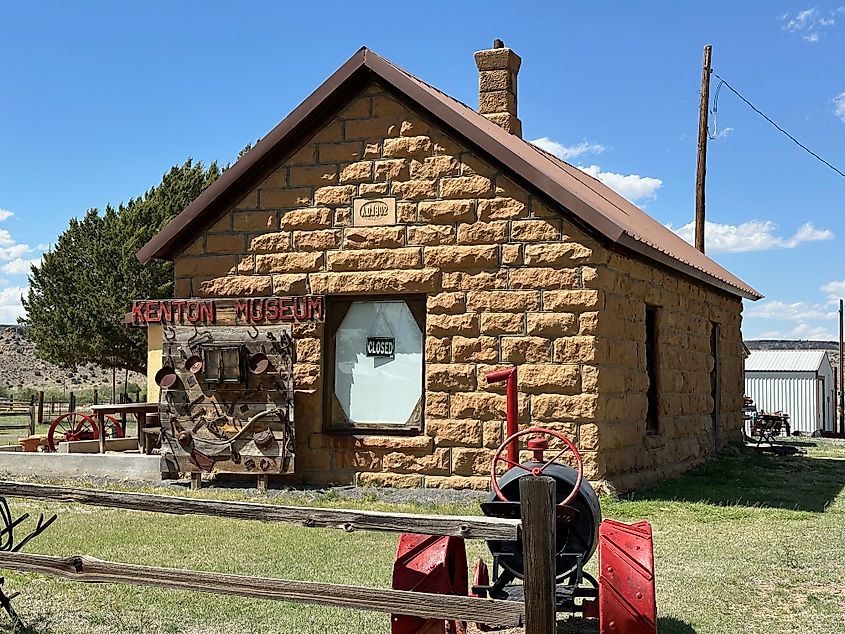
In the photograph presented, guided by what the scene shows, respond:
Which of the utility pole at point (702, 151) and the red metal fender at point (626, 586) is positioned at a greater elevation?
the utility pole at point (702, 151)

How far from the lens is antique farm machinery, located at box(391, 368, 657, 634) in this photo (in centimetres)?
530

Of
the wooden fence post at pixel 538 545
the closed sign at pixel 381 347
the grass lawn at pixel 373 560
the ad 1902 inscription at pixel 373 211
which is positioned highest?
the ad 1902 inscription at pixel 373 211

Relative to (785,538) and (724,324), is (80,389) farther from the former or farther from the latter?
(785,538)

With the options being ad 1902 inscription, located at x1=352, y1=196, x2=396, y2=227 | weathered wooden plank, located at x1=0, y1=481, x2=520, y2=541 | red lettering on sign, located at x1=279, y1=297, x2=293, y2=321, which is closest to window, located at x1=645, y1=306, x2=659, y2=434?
ad 1902 inscription, located at x1=352, y1=196, x2=396, y2=227

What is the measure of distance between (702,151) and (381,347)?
15.4 meters

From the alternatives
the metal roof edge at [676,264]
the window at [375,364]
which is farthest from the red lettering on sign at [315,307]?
the metal roof edge at [676,264]

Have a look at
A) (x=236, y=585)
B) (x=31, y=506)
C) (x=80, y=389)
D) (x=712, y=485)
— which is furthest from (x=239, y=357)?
(x=80, y=389)

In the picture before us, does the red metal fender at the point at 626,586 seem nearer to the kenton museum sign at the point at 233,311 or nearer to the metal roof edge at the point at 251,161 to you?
the kenton museum sign at the point at 233,311

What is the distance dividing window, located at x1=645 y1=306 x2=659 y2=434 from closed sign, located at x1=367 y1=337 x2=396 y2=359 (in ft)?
12.2

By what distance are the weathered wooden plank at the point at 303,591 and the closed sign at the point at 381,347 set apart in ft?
23.6

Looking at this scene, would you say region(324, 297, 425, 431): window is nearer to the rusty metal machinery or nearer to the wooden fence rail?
the rusty metal machinery

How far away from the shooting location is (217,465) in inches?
490

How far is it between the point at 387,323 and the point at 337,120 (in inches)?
104

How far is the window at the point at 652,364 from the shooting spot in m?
13.8
